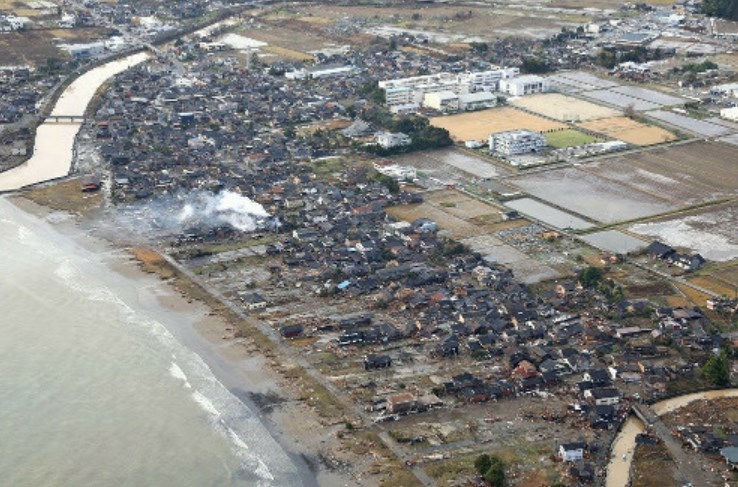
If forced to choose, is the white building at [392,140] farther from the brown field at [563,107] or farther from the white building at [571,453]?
the white building at [571,453]

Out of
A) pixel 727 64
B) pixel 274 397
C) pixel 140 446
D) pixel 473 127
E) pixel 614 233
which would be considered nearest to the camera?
pixel 140 446

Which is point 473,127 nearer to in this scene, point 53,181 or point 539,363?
point 53,181

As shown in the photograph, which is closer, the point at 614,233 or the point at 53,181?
the point at 614,233

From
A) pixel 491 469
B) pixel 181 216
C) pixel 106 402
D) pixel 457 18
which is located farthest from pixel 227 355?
pixel 457 18

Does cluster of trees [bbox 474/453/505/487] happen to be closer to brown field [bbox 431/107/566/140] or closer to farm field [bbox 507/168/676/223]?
farm field [bbox 507/168/676/223]

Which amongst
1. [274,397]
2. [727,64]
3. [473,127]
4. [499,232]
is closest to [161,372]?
[274,397]

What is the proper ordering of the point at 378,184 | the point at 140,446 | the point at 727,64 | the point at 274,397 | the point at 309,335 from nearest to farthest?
the point at 140,446 < the point at 274,397 < the point at 309,335 < the point at 378,184 < the point at 727,64
